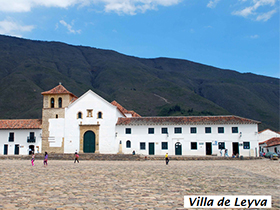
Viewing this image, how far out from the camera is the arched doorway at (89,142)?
41.1 meters

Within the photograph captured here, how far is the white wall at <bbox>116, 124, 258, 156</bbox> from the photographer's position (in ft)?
129

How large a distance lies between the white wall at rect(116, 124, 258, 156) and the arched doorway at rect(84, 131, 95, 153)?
12.5 feet

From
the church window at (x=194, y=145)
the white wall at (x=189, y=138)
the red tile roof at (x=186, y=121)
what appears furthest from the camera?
the church window at (x=194, y=145)

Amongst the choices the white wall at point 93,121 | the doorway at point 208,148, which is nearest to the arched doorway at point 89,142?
the white wall at point 93,121

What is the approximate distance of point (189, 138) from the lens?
4041 centimetres

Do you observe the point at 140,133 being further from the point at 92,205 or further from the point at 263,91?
the point at 263,91

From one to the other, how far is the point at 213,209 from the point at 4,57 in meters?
167

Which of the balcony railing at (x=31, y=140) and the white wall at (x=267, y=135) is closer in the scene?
the balcony railing at (x=31, y=140)

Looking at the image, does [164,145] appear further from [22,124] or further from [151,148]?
[22,124]

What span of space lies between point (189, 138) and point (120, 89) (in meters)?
86.2

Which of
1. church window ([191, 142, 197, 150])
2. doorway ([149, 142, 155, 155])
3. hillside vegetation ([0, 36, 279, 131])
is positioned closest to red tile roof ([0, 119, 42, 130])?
doorway ([149, 142, 155, 155])

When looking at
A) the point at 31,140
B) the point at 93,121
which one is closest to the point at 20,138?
the point at 31,140

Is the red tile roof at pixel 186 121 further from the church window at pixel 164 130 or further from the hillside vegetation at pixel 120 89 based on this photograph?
the hillside vegetation at pixel 120 89

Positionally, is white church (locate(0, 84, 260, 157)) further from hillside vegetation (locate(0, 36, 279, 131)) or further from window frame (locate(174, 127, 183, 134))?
hillside vegetation (locate(0, 36, 279, 131))
